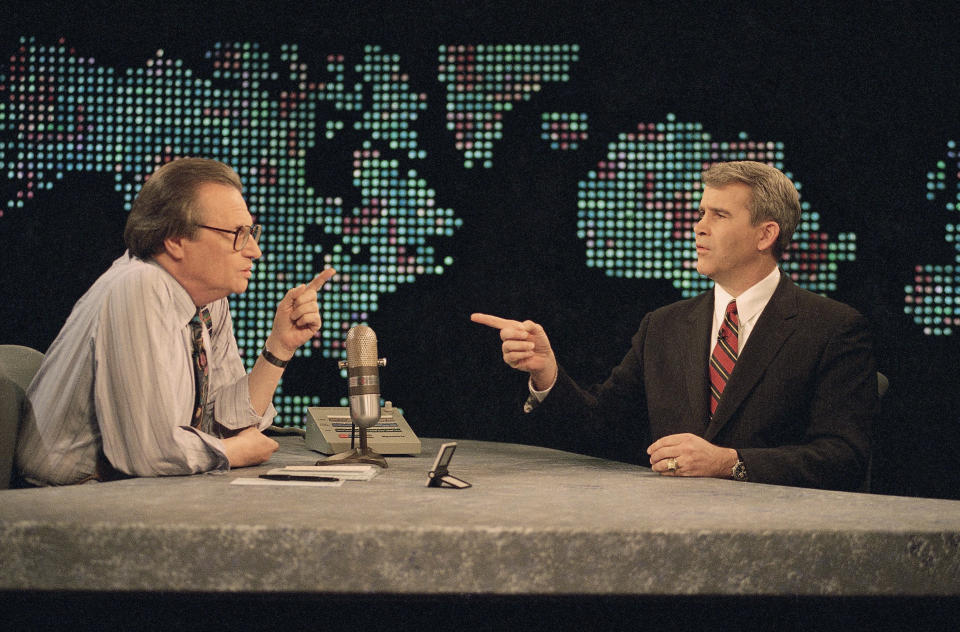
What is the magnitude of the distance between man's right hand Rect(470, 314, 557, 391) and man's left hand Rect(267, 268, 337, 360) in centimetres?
45

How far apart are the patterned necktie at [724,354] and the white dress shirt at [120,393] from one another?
59.6 inches

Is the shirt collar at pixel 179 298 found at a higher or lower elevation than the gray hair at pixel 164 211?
lower

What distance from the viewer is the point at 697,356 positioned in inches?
110

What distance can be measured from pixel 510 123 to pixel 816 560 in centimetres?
265

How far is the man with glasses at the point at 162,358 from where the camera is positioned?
1.93 meters

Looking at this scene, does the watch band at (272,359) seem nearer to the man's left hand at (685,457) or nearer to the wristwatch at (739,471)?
Result: the man's left hand at (685,457)

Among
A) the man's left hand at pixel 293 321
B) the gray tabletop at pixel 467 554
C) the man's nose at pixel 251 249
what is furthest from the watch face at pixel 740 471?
the man's nose at pixel 251 249

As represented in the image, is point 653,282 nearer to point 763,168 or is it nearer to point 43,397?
point 763,168

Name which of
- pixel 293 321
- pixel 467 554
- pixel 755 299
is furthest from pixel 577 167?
pixel 467 554

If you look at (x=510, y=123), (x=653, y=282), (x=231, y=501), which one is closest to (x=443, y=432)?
(x=653, y=282)

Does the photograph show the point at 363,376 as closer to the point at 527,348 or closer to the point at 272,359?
the point at 272,359

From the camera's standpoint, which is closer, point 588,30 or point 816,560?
point 816,560

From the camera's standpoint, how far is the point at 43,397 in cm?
203

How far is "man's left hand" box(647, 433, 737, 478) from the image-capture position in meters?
2.09
